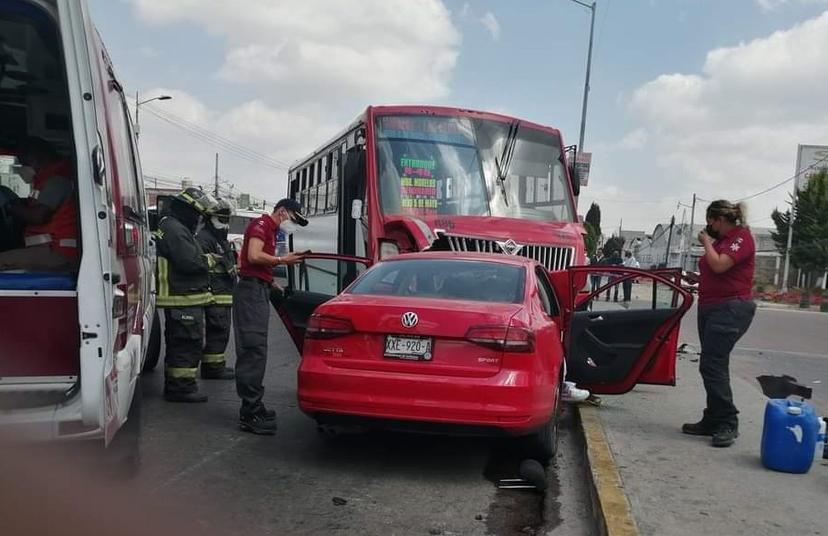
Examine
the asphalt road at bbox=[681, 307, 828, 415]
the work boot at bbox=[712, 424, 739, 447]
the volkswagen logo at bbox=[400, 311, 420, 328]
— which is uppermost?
the volkswagen logo at bbox=[400, 311, 420, 328]

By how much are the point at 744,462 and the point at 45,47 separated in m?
5.11

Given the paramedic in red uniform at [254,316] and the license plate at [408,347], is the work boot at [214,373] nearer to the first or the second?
the paramedic in red uniform at [254,316]

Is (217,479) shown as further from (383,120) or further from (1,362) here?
(383,120)

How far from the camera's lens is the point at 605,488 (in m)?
4.58

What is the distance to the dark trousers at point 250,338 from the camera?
19.7 feet

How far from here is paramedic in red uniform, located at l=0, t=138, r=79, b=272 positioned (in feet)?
11.9

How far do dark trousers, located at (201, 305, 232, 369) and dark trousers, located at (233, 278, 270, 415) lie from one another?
5.29 ft

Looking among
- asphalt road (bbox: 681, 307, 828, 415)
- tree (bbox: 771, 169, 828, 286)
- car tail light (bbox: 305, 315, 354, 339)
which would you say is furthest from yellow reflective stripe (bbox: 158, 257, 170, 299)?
tree (bbox: 771, 169, 828, 286)

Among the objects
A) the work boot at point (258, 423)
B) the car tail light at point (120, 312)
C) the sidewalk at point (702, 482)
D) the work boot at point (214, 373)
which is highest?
the car tail light at point (120, 312)

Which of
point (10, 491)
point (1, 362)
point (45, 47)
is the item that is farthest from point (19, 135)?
point (10, 491)

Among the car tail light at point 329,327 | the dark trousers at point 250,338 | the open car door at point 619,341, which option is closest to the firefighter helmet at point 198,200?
the dark trousers at point 250,338

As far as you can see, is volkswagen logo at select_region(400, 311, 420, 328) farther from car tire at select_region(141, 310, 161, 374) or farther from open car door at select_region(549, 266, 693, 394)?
car tire at select_region(141, 310, 161, 374)

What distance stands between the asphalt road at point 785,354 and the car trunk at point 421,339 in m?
4.83

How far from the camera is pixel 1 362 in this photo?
328cm
